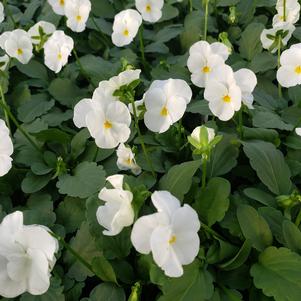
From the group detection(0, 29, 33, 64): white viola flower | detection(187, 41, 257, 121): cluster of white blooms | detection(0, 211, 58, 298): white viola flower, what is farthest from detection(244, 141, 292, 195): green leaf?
detection(0, 29, 33, 64): white viola flower

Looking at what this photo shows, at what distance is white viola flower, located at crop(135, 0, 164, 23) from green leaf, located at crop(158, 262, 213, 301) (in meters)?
1.23

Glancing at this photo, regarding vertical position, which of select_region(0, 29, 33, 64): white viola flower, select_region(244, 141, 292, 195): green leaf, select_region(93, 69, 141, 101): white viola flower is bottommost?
select_region(244, 141, 292, 195): green leaf

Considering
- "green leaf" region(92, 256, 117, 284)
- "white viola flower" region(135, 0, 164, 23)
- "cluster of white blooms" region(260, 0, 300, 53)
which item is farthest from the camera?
"white viola flower" region(135, 0, 164, 23)

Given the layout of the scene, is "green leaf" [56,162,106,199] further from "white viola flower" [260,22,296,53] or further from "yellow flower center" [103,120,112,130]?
"white viola flower" [260,22,296,53]

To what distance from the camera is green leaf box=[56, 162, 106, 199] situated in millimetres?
1385

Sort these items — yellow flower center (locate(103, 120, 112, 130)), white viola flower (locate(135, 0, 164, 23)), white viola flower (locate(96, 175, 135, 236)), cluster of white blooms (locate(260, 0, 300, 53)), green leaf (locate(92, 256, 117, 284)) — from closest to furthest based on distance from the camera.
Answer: white viola flower (locate(96, 175, 135, 236))
green leaf (locate(92, 256, 117, 284))
yellow flower center (locate(103, 120, 112, 130))
cluster of white blooms (locate(260, 0, 300, 53))
white viola flower (locate(135, 0, 164, 23))

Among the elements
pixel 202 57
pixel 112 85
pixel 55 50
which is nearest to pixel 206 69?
pixel 202 57

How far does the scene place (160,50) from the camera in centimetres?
207

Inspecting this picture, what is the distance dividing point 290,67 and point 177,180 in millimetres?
557

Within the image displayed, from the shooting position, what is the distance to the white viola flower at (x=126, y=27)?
192cm

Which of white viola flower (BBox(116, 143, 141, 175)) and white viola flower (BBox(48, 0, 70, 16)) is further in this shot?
white viola flower (BBox(48, 0, 70, 16))

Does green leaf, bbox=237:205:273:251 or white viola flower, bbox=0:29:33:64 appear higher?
white viola flower, bbox=0:29:33:64

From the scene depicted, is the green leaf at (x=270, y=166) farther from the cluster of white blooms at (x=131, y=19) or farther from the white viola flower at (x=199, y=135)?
the cluster of white blooms at (x=131, y=19)

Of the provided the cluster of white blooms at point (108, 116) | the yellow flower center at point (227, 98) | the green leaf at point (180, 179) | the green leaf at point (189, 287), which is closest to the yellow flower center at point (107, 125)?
the cluster of white blooms at point (108, 116)
